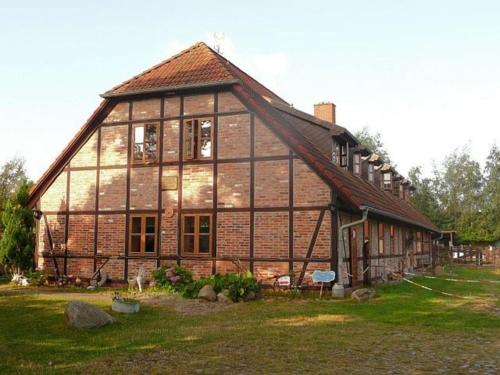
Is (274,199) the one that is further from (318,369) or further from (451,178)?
(451,178)

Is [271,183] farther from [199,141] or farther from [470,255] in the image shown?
[470,255]

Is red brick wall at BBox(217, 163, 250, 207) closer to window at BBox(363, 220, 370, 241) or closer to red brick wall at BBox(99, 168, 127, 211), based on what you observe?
red brick wall at BBox(99, 168, 127, 211)

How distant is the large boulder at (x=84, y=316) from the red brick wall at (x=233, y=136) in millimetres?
8405

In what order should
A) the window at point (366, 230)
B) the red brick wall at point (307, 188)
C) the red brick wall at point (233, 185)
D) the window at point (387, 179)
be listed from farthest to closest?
the window at point (387, 179) → the window at point (366, 230) → the red brick wall at point (233, 185) → the red brick wall at point (307, 188)

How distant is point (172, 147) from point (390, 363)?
12.9m

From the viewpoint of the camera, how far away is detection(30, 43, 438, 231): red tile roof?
55.8 feet

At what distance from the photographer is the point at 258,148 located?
18.0 metres

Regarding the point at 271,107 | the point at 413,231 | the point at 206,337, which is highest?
the point at 271,107

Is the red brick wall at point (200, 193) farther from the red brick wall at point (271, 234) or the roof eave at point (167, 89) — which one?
the roof eave at point (167, 89)

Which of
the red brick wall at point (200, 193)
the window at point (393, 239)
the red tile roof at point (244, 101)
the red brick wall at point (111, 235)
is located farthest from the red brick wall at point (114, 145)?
the window at point (393, 239)

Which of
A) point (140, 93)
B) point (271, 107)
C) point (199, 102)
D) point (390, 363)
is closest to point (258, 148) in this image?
point (271, 107)

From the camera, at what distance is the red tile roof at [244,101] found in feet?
55.8

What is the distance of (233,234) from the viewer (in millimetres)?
18047

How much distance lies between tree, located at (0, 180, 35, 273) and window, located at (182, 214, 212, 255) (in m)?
6.42
